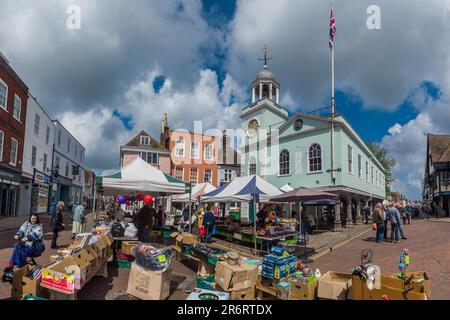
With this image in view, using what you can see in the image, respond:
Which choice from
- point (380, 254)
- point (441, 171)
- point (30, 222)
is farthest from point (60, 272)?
point (441, 171)

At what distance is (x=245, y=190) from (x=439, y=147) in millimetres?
41297

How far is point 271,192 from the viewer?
464 inches

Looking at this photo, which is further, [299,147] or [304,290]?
[299,147]

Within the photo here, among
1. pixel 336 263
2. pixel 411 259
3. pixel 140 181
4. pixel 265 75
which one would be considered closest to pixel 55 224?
pixel 140 181

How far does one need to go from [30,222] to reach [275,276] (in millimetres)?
6135

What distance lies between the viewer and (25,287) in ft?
15.3

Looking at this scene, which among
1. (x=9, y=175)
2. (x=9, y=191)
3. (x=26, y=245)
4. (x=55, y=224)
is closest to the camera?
(x=26, y=245)

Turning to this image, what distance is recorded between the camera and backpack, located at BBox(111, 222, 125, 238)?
8.81m

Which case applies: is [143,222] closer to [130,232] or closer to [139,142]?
[130,232]

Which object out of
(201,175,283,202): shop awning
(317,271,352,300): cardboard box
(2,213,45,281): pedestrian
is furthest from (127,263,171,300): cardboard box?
(201,175,283,202): shop awning

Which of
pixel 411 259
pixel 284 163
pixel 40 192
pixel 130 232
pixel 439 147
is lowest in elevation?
pixel 411 259

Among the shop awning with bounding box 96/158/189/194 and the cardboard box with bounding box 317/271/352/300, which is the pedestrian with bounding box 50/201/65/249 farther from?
the cardboard box with bounding box 317/271/352/300

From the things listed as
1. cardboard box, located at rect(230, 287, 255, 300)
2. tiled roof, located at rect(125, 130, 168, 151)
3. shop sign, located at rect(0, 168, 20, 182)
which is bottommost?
cardboard box, located at rect(230, 287, 255, 300)

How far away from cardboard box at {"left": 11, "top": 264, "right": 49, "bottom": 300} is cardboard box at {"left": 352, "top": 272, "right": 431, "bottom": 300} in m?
5.33
